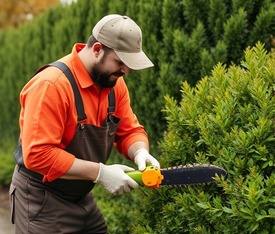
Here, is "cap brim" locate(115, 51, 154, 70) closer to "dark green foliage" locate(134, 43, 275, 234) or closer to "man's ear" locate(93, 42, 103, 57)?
"man's ear" locate(93, 42, 103, 57)

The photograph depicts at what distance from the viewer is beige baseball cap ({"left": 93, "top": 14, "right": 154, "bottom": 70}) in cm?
292

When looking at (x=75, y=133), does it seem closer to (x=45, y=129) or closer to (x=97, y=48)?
(x=45, y=129)

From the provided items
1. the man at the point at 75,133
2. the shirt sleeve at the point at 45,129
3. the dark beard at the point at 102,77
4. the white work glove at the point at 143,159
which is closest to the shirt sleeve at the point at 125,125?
the man at the point at 75,133

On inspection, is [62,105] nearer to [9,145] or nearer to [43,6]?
[9,145]

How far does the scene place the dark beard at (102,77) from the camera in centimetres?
295

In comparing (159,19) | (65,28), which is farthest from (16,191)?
(65,28)

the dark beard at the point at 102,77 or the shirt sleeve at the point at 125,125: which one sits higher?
the dark beard at the point at 102,77

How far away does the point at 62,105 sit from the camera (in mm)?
2795

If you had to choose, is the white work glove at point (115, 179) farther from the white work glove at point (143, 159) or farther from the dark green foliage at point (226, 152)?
the dark green foliage at point (226, 152)

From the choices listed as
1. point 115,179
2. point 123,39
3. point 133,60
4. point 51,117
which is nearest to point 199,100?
point 133,60

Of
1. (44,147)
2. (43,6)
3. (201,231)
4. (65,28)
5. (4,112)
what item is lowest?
(43,6)

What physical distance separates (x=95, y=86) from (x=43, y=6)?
17.5 metres

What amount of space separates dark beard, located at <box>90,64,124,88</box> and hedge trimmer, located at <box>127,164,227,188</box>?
0.53 meters

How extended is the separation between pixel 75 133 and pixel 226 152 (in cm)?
89
